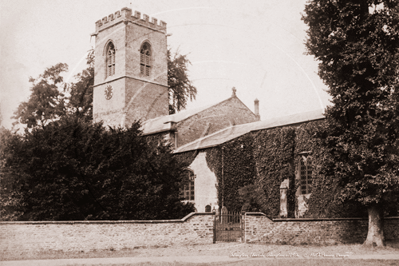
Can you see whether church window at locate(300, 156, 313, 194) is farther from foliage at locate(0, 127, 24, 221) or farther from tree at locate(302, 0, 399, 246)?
foliage at locate(0, 127, 24, 221)

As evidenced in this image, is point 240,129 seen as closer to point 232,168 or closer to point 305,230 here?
point 232,168

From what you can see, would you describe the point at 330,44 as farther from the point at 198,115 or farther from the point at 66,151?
the point at 198,115

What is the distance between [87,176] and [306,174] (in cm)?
1502

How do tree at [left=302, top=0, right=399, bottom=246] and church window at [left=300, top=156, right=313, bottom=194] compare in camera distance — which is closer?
tree at [left=302, top=0, right=399, bottom=246]

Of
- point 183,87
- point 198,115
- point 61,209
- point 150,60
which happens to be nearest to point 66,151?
point 61,209

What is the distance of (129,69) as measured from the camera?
39.7 metres

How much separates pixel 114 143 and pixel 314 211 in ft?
43.2

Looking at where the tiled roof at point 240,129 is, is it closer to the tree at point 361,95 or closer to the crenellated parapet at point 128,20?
the tree at point 361,95

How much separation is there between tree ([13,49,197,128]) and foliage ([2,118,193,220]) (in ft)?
51.7

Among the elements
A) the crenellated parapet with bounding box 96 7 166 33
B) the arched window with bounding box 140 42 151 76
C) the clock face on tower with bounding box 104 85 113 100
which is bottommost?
the clock face on tower with bounding box 104 85 113 100

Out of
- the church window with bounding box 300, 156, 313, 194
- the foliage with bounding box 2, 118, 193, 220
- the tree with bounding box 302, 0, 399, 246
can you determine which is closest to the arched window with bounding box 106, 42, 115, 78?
the church window with bounding box 300, 156, 313, 194

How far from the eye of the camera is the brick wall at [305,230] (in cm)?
1830

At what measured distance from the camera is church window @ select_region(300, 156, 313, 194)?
1075 inches

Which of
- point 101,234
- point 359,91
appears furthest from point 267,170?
point 101,234
